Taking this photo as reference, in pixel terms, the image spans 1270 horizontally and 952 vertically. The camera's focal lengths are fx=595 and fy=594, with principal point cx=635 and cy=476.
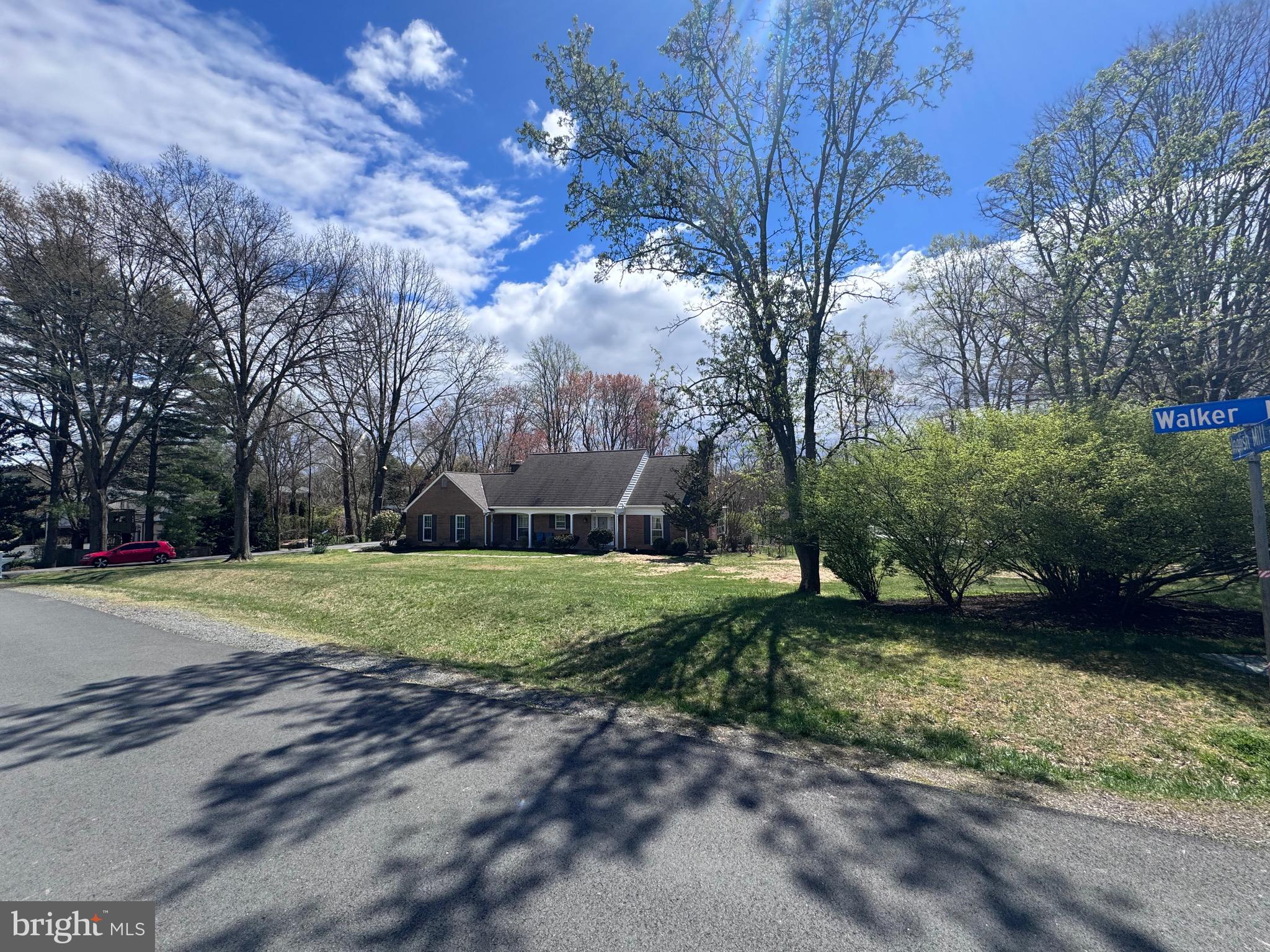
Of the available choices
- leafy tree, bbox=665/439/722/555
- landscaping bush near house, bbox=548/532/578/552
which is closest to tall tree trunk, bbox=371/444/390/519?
landscaping bush near house, bbox=548/532/578/552

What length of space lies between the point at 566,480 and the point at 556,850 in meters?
32.2

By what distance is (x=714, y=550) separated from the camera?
30172 millimetres

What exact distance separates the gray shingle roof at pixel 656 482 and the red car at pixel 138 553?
2367 centimetres

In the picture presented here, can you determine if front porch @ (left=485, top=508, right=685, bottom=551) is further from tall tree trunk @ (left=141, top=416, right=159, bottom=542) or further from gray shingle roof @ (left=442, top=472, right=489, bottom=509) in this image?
tall tree trunk @ (left=141, top=416, right=159, bottom=542)

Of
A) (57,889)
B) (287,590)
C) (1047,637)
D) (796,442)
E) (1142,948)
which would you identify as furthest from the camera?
(287,590)

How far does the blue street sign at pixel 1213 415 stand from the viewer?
16.0ft

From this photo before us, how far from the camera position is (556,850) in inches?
136

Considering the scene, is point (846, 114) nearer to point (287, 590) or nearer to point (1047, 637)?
point (1047, 637)

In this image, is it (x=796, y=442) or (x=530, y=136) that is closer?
(x=530, y=136)

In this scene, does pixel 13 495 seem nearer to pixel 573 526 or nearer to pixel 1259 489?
pixel 573 526

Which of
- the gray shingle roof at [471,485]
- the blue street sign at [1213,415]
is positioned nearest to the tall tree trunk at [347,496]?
the gray shingle roof at [471,485]

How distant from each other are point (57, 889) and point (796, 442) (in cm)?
1270

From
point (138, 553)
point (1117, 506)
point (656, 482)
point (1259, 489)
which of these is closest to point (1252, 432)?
point (1259, 489)

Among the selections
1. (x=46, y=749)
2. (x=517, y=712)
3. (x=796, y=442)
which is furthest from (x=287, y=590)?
(x=796, y=442)
